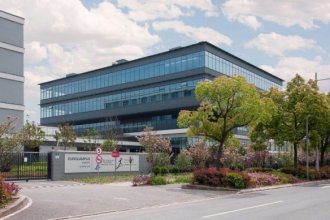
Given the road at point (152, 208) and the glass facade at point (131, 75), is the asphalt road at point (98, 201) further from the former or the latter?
the glass facade at point (131, 75)

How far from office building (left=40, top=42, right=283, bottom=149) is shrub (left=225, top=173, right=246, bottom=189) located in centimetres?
4445

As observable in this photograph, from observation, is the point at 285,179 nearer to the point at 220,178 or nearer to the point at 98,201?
the point at 220,178

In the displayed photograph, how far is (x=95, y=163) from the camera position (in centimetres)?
3797

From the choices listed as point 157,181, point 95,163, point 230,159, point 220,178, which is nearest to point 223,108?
point 220,178

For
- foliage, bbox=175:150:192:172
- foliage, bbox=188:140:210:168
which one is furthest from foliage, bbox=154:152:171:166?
foliage, bbox=188:140:210:168

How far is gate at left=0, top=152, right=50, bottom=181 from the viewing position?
106 ft

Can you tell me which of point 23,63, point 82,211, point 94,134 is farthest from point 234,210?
point 94,134

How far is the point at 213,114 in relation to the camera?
30.3m

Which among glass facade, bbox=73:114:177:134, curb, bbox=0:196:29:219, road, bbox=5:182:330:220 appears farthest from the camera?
glass facade, bbox=73:114:177:134

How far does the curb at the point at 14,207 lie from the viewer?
14594mm

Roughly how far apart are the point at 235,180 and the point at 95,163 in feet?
45.3

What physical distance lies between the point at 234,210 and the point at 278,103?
23350 millimetres

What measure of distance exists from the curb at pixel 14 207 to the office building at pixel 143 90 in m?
55.5

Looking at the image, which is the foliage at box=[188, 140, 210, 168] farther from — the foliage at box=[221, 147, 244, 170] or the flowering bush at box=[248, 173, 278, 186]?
the flowering bush at box=[248, 173, 278, 186]
